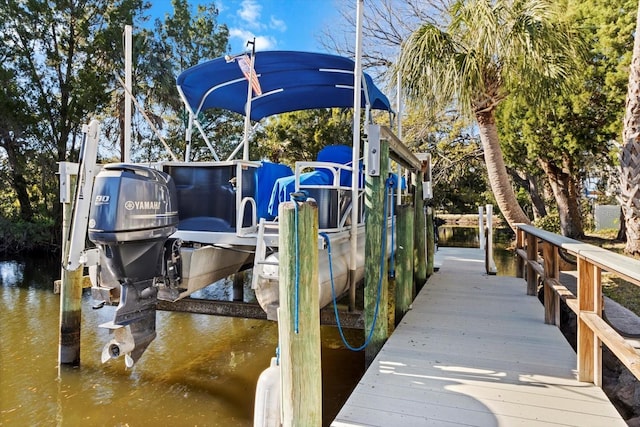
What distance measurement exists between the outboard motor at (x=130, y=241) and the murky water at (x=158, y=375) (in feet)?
4.36

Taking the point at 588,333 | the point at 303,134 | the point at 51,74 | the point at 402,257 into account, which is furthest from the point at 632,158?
the point at 51,74

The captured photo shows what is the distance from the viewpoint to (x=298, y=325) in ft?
6.67

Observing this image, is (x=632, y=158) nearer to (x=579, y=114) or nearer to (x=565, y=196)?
(x=579, y=114)

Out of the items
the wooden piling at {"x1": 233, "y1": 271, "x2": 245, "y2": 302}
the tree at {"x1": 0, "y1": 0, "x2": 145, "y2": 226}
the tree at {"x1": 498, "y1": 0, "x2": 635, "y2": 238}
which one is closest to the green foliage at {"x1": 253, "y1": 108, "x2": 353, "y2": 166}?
the tree at {"x1": 498, "y1": 0, "x2": 635, "y2": 238}

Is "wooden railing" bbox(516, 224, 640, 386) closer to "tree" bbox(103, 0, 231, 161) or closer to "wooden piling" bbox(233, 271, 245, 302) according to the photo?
"wooden piling" bbox(233, 271, 245, 302)

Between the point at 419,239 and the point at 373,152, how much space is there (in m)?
2.61

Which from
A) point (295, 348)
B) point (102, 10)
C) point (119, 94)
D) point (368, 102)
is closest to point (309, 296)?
point (295, 348)

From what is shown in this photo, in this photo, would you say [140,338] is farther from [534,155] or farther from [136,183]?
[534,155]

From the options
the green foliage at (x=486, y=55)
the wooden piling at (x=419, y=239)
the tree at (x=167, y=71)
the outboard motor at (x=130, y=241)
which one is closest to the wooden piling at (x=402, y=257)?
the wooden piling at (x=419, y=239)

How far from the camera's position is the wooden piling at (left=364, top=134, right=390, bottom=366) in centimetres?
342

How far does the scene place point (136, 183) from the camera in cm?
300

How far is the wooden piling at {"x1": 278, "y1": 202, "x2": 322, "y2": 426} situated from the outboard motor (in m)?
1.45

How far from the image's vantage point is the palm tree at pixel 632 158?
7094 mm

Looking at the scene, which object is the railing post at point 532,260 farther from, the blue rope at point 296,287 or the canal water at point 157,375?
the blue rope at point 296,287
